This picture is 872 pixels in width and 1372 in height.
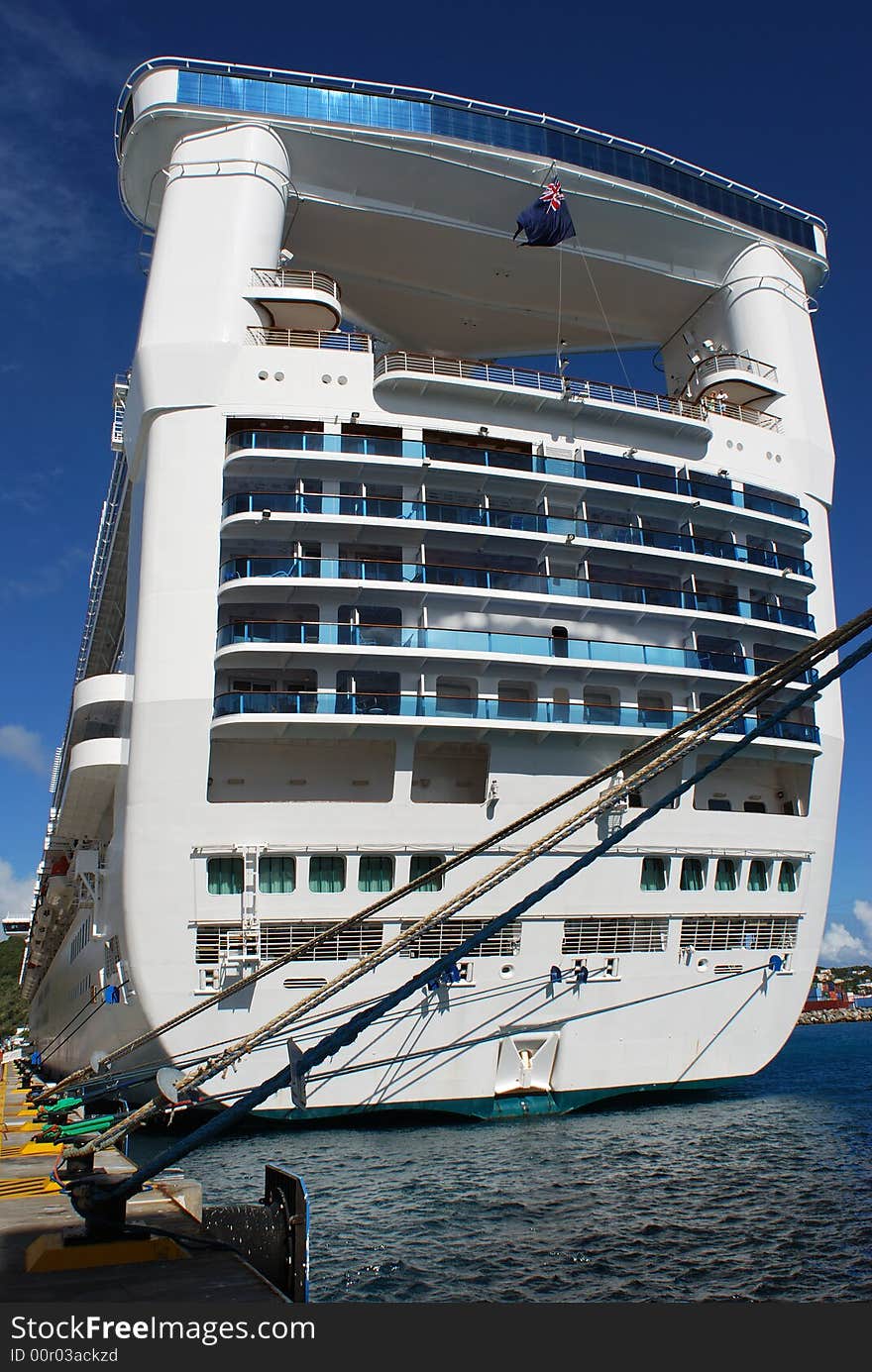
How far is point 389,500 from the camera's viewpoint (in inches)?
901

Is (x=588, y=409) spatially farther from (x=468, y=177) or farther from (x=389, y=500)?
(x=468, y=177)

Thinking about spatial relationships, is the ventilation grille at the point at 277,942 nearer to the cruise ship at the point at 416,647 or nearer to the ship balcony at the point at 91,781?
the cruise ship at the point at 416,647

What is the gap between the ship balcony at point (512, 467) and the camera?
75.2 ft

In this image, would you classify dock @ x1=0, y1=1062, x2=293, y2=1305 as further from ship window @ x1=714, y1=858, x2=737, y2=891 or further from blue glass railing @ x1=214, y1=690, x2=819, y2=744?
ship window @ x1=714, y1=858, x2=737, y2=891

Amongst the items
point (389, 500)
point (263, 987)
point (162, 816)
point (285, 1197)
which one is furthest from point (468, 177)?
point (285, 1197)

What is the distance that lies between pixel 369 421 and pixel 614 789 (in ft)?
48.6

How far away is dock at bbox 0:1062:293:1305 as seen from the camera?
8.98m

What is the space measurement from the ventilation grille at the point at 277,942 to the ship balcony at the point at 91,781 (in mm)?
4110

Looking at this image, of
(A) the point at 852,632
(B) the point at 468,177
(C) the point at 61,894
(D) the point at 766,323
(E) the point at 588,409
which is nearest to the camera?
(A) the point at 852,632

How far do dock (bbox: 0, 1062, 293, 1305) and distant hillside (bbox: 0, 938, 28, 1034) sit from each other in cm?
8645

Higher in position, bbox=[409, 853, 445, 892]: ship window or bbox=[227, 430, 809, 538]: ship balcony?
bbox=[227, 430, 809, 538]: ship balcony

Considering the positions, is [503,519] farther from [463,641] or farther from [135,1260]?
[135,1260]

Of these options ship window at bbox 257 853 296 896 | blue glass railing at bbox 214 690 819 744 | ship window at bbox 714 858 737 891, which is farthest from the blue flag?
ship window at bbox 257 853 296 896

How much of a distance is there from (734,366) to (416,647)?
48.2 ft
